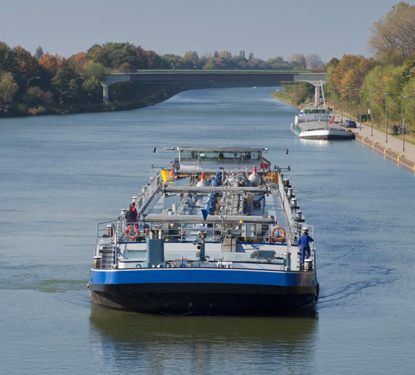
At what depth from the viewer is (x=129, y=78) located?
506 ft

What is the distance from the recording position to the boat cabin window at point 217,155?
126ft

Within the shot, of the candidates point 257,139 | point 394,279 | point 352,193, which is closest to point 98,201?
point 352,193

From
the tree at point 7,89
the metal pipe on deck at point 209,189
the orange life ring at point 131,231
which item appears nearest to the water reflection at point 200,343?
the orange life ring at point 131,231

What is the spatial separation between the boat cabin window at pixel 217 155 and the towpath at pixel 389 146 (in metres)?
20.3

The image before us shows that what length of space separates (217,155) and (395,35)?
3871 inches

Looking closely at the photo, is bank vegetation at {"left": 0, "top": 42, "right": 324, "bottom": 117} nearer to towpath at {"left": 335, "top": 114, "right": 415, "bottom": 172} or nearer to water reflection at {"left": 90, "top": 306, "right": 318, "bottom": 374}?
towpath at {"left": 335, "top": 114, "right": 415, "bottom": 172}

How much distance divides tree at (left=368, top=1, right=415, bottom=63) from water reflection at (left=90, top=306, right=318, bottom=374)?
108503 mm

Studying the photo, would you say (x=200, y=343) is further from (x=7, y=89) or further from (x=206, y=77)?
(x=206, y=77)

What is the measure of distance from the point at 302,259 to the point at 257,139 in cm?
5889

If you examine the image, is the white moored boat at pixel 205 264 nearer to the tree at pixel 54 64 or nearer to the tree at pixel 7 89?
the tree at pixel 7 89

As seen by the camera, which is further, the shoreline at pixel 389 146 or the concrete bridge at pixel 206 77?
the concrete bridge at pixel 206 77

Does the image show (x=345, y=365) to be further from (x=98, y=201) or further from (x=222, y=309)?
(x=98, y=201)

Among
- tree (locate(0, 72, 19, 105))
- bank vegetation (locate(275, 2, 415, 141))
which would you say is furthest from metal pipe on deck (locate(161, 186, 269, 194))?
tree (locate(0, 72, 19, 105))

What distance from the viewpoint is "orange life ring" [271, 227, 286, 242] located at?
2442 centimetres
